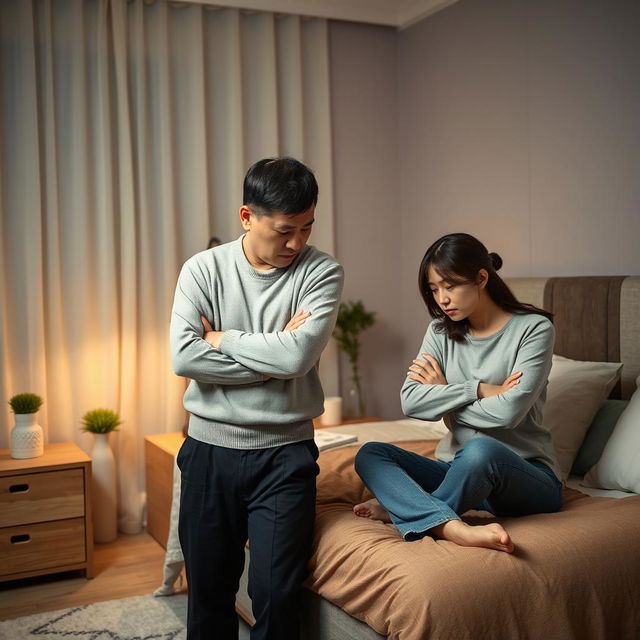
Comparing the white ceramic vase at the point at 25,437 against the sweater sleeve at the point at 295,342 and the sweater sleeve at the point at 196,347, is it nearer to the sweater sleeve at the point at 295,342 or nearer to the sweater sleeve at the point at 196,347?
the sweater sleeve at the point at 196,347

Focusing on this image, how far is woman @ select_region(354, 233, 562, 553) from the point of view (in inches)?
78.6

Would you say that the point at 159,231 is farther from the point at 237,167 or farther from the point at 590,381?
the point at 590,381

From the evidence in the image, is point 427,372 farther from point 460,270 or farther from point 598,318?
point 598,318

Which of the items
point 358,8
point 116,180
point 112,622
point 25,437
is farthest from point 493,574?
point 358,8

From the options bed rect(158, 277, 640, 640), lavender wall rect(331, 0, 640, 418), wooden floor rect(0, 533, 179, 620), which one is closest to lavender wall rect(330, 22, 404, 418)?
lavender wall rect(331, 0, 640, 418)

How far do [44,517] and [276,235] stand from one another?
5.94 ft

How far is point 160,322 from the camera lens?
3.81 meters

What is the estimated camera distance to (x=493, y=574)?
5.80 ft

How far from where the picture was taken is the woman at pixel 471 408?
2.00 m

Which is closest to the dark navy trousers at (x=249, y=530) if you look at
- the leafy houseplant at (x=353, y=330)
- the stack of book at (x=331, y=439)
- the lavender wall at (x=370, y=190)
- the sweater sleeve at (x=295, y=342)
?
the sweater sleeve at (x=295, y=342)

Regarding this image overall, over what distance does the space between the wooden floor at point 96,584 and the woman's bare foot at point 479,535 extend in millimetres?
1578

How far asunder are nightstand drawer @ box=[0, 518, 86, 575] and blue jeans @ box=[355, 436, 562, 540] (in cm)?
152

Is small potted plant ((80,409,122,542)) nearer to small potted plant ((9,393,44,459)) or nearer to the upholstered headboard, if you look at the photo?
small potted plant ((9,393,44,459))

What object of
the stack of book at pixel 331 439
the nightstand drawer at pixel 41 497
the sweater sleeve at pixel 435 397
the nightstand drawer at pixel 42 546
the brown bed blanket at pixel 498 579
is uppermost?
the sweater sleeve at pixel 435 397
